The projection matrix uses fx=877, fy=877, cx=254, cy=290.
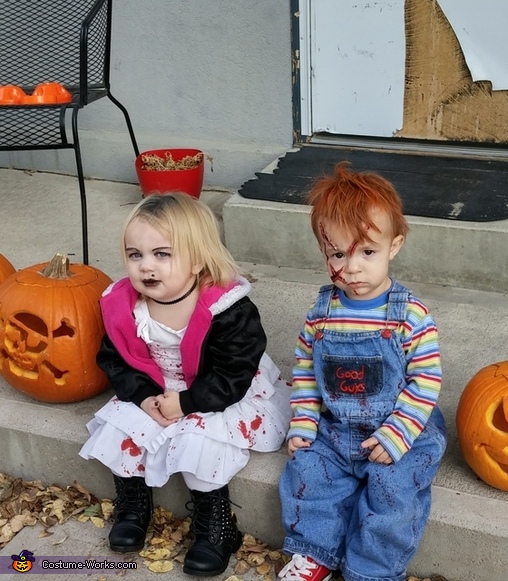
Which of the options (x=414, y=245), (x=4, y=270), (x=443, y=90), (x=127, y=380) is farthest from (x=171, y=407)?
(x=443, y=90)

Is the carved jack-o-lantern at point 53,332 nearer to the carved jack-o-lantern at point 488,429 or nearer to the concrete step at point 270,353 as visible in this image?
the concrete step at point 270,353

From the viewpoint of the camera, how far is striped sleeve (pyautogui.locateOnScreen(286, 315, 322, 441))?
2643 millimetres

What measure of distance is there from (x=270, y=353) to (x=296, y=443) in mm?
840

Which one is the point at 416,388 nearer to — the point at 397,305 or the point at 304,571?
the point at 397,305

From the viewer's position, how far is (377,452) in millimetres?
2477

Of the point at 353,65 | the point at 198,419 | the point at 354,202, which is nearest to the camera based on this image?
the point at 354,202

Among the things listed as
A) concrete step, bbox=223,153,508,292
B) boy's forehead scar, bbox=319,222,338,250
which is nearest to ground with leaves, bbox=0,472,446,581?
boy's forehead scar, bbox=319,222,338,250

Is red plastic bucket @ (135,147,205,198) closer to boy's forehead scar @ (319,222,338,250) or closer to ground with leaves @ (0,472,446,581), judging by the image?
ground with leaves @ (0,472,446,581)

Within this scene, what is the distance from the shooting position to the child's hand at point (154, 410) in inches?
109

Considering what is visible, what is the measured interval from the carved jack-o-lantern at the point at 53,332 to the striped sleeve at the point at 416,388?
114 cm

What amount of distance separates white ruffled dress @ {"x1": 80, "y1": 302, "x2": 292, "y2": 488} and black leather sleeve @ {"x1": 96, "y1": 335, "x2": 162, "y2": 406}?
4 centimetres

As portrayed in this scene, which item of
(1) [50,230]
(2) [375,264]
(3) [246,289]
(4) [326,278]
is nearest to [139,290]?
(3) [246,289]

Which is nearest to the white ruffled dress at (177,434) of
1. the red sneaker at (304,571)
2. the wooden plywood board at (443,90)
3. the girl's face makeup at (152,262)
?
the girl's face makeup at (152,262)

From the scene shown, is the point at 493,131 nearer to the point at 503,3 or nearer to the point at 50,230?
the point at 503,3
